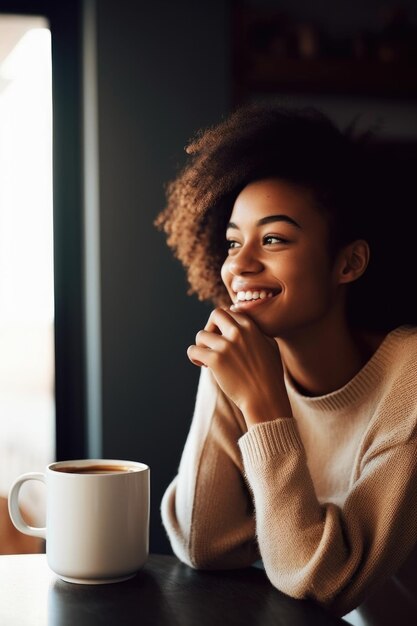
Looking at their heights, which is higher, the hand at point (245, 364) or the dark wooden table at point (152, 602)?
the hand at point (245, 364)

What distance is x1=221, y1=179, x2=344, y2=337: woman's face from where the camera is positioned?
1.16m

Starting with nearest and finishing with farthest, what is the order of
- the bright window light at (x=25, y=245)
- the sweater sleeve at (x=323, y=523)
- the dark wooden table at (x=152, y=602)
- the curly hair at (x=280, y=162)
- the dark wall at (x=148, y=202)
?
the dark wooden table at (x=152, y=602) < the sweater sleeve at (x=323, y=523) < the curly hair at (x=280, y=162) < the dark wall at (x=148, y=202) < the bright window light at (x=25, y=245)

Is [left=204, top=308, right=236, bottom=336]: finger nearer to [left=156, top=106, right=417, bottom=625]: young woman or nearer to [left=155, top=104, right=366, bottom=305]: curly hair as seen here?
[left=156, top=106, right=417, bottom=625]: young woman

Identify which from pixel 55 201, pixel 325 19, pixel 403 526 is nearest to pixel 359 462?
pixel 403 526

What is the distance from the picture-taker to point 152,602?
0.90 metres

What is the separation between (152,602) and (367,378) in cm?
49

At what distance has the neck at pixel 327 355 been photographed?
127 centimetres

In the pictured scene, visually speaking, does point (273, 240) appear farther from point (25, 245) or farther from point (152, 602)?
point (25, 245)

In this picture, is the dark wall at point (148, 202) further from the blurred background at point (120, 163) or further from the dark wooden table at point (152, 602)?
the dark wooden table at point (152, 602)

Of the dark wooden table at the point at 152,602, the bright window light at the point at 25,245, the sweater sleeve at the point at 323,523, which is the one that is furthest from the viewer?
Answer: the bright window light at the point at 25,245

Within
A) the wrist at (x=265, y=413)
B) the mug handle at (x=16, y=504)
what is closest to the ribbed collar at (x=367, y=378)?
the wrist at (x=265, y=413)

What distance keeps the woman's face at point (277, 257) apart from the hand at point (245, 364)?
38 millimetres

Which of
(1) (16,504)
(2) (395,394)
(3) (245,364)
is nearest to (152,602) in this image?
(1) (16,504)

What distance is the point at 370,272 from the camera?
134cm
